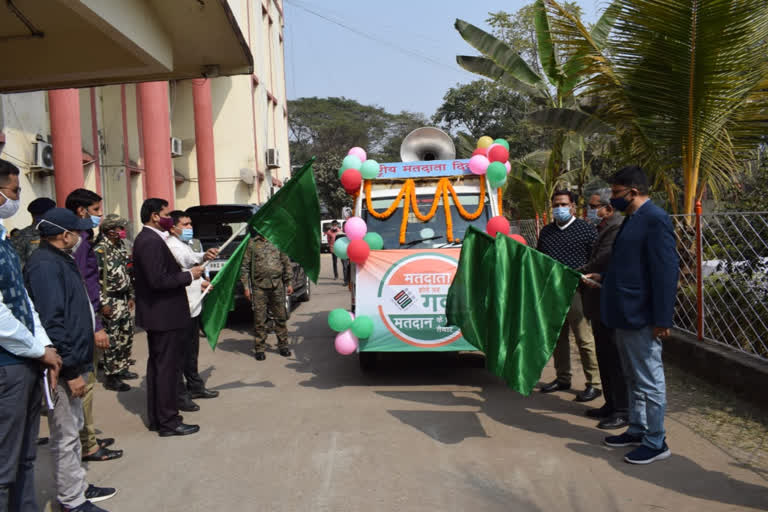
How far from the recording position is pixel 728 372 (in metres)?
5.98

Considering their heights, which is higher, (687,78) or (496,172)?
(687,78)

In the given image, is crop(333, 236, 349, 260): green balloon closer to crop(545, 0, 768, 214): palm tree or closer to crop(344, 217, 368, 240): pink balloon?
crop(344, 217, 368, 240): pink balloon

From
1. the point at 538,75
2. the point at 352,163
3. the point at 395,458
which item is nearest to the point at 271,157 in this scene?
the point at 538,75

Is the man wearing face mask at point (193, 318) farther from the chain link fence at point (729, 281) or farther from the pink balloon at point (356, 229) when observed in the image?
the chain link fence at point (729, 281)

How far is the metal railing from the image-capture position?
606 centimetres

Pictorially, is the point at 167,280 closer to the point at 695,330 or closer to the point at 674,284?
the point at 674,284

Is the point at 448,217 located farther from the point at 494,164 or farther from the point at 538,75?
the point at 538,75

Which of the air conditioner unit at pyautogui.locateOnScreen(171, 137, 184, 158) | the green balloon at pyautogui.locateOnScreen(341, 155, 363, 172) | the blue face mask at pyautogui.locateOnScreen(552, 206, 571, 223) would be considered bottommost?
the blue face mask at pyautogui.locateOnScreen(552, 206, 571, 223)

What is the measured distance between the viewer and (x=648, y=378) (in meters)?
4.59

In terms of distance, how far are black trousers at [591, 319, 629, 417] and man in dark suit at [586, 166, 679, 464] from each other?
548 millimetres

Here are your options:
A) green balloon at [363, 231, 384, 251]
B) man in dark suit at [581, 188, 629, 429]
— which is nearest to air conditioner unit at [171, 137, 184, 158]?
green balloon at [363, 231, 384, 251]

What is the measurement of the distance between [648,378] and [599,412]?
1.15 m

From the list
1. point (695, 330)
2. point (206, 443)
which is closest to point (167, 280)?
point (206, 443)

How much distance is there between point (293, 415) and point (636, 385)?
2974 millimetres
